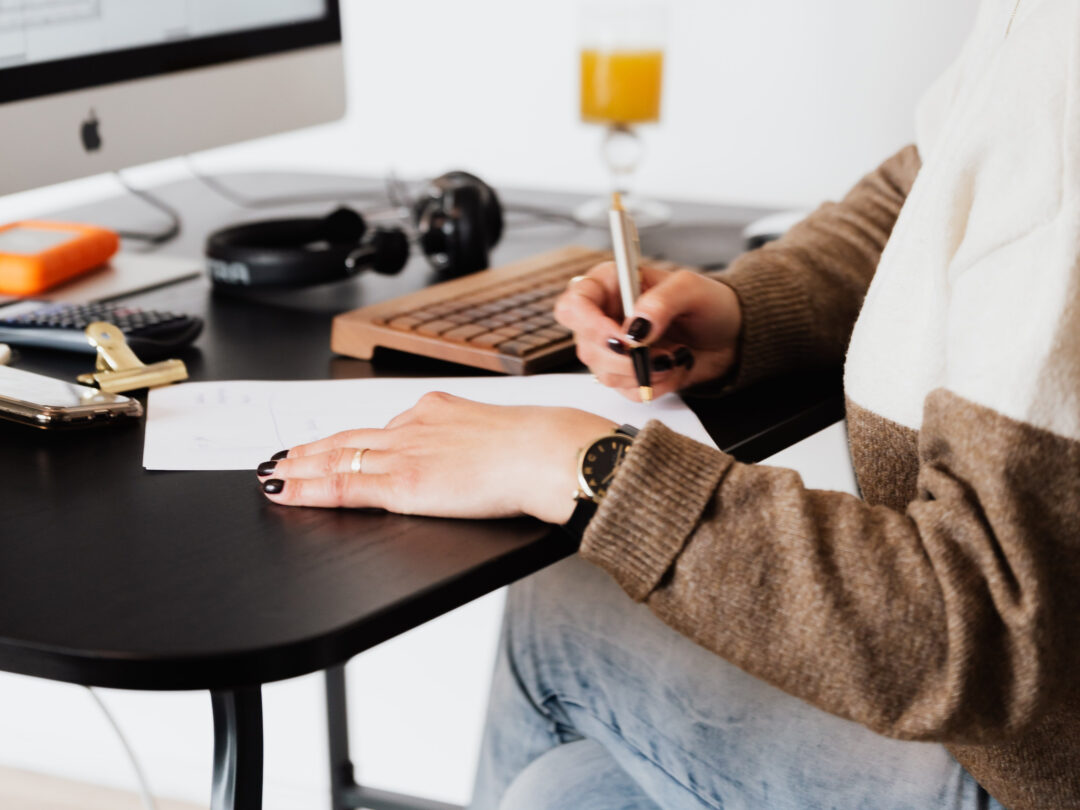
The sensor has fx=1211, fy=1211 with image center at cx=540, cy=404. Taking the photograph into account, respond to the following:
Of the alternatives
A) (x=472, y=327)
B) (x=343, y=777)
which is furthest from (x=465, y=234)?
(x=343, y=777)

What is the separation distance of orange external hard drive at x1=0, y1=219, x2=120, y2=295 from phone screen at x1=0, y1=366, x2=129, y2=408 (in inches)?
10.8

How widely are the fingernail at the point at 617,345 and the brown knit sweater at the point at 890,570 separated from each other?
160 millimetres

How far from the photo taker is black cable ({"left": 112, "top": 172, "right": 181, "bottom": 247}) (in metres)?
1.25

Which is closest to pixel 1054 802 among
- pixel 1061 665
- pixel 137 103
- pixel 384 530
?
pixel 1061 665

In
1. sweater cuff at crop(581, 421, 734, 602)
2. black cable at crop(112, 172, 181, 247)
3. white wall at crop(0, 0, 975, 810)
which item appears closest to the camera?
sweater cuff at crop(581, 421, 734, 602)

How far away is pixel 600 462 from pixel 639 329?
178 millimetres

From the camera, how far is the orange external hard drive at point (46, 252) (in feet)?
3.33

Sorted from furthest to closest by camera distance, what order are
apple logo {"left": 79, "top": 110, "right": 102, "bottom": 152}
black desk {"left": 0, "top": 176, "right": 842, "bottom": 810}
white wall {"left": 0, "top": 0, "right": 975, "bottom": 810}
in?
white wall {"left": 0, "top": 0, "right": 975, "bottom": 810}
apple logo {"left": 79, "top": 110, "right": 102, "bottom": 152}
black desk {"left": 0, "top": 176, "right": 842, "bottom": 810}

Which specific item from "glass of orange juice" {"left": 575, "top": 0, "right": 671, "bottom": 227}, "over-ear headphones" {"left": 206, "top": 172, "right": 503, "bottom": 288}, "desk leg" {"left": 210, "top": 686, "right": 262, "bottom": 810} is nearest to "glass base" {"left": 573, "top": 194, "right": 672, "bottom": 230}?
"glass of orange juice" {"left": 575, "top": 0, "right": 671, "bottom": 227}

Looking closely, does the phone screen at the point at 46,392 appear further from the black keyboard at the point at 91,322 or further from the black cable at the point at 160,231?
the black cable at the point at 160,231

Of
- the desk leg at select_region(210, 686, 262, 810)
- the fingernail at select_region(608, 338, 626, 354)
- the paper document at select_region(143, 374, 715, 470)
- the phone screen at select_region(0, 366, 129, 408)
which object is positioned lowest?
the desk leg at select_region(210, 686, 262, 810)

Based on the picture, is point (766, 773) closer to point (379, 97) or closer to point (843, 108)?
point (843, 108)

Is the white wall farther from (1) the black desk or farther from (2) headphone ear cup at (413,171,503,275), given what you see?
(1) the black desk

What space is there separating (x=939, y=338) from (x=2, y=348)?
1.96 ft
